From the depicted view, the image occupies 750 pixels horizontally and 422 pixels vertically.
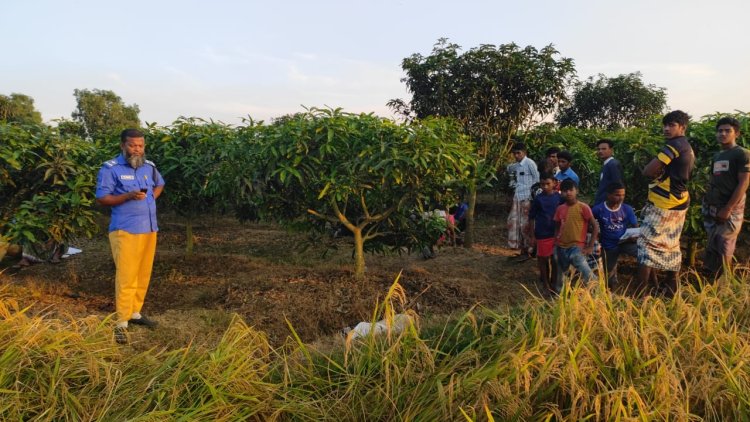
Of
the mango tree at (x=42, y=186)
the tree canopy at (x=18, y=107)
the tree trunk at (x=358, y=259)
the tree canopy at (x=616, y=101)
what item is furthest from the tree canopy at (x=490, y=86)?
the tree canopy at (x=18, y=107)

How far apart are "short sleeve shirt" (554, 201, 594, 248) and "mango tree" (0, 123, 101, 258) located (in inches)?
203

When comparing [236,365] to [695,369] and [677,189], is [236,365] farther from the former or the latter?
[677,189]

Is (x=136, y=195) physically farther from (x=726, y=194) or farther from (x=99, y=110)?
(x=99, y=110)

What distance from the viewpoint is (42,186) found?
18.2 feet

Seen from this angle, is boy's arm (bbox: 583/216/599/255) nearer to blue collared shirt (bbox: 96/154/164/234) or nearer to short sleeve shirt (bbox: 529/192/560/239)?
short sleeve shirt (bbox: 529/192/560/239)

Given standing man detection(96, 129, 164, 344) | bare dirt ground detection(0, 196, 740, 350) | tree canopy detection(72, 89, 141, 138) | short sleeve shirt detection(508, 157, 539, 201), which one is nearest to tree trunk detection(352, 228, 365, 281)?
bare dirt ground detection(0, 196, 740, 350)

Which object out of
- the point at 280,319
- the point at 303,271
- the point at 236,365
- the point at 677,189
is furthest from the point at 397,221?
the point at 236,365

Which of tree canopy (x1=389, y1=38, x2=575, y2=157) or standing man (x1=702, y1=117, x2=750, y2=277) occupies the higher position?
tree canopy (x1=389, y1=38, x2=575, y2=157)

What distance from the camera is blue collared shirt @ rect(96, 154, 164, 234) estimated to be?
3.90 meters

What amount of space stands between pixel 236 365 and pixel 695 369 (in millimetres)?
2408

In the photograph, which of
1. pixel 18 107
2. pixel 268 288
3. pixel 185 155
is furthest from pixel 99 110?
pixel 268 288

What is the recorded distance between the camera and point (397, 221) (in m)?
5.71

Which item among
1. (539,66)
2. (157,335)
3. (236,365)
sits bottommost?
(157,335)

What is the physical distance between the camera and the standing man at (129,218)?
389cm
